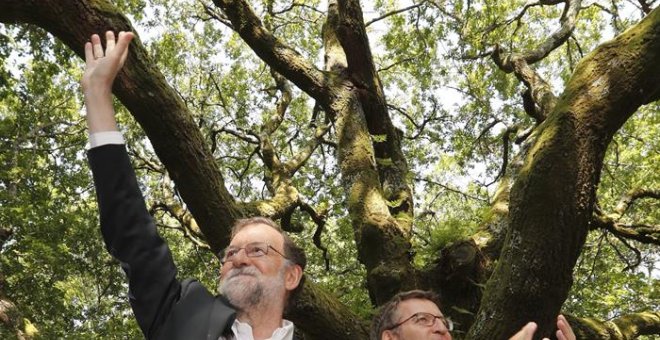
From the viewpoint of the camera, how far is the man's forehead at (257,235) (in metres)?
2.71

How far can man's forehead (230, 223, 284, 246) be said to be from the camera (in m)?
2.71

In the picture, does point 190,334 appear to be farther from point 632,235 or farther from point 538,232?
point 632,235

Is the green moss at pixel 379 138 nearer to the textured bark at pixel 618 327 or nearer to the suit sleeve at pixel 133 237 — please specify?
the textured bark at pixel 618 327

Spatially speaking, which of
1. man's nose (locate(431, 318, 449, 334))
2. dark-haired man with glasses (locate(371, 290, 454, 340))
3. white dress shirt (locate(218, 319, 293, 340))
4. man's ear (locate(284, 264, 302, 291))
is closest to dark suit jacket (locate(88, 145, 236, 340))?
white dress shirt (locate(218, 319, 293, 340))

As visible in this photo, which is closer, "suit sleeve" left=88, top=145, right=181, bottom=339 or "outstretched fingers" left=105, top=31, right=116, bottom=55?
"suit sleeve" left=88, top=145, right=181, bottom=339

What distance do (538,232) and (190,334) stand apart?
2404 mm

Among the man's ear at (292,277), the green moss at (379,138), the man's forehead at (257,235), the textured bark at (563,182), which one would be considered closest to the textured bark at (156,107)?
the man's forehead at (257,235)

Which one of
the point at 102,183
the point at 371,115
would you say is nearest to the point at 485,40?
the point at 371,115

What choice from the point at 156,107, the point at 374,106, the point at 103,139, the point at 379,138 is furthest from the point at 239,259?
the point at 374,106

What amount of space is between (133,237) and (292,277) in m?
1.00

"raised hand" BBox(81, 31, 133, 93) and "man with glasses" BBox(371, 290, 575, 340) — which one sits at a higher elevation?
"raised hand" BBox(81, 31, 133, 93)

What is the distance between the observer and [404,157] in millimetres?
7562

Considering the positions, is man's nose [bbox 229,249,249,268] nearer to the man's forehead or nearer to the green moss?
the man's forehead

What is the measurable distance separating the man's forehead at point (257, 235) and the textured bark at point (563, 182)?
1.74m
